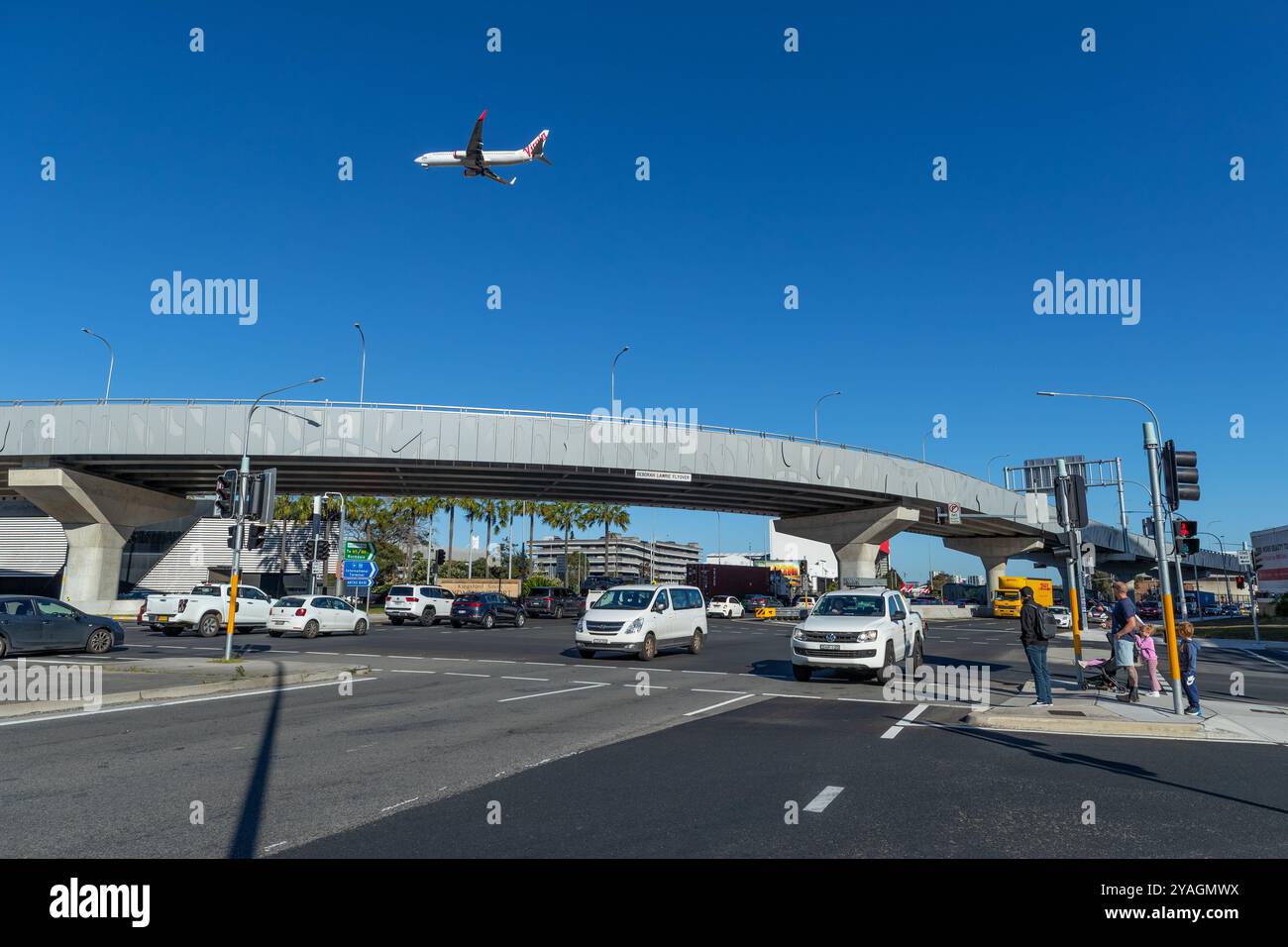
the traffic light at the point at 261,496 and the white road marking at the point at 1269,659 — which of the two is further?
the white road marking at the point at 1269,659

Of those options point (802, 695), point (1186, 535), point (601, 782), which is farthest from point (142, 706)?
point (1186, 535)

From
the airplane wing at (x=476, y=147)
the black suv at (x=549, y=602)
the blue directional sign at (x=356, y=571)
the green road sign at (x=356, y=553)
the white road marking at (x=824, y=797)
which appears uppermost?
the airplane wing at (x=476, y=147)

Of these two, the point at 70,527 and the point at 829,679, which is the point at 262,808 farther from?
the point at 70,527

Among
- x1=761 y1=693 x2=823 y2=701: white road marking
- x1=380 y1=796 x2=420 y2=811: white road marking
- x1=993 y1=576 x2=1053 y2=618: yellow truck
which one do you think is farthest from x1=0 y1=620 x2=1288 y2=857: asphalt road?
x1=993 y1=576 x2=1053 y2=618: yellow truck

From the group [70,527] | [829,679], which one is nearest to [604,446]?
[829,679]

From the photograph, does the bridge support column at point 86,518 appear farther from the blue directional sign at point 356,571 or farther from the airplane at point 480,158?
the airplane at point 480,158

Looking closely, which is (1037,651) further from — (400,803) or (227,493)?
(227,493)

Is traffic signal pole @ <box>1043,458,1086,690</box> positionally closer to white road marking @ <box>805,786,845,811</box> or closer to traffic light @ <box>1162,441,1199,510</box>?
traffic light @ <box>1162,441,1199,510</box>

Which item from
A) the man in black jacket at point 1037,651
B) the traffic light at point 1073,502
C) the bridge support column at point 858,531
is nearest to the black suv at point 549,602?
the bridge support column at point 858,531
